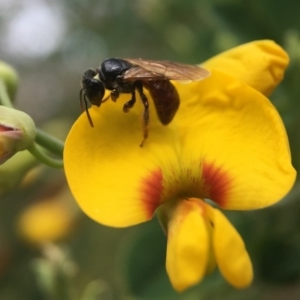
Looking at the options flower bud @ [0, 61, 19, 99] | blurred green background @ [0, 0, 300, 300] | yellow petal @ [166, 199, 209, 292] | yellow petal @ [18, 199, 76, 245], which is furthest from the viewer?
yellow petal @ [18, 199, 76, 245]

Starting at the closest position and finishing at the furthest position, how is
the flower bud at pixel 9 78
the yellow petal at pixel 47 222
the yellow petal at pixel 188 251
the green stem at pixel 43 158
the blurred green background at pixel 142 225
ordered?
the yellow petal at pixel 188 251
the green stem at pixel 43 158
the flower bud at pixel 9 78
the blurred green background at pixel 142 225
the yellow petal at pixel 47 222

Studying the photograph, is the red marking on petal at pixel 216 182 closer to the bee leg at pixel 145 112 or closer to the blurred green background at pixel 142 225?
the bee leg at pixel 145 112

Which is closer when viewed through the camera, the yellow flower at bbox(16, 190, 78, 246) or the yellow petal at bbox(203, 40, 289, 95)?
the yellow petal at bbox(203, 40, 289, 95)

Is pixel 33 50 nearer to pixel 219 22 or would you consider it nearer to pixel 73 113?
pixel 73 113

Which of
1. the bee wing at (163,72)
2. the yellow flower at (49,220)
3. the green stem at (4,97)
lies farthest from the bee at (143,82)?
the yellow flower at (49,220)

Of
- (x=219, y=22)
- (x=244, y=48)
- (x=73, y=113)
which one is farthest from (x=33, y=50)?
(x=244, y=48)

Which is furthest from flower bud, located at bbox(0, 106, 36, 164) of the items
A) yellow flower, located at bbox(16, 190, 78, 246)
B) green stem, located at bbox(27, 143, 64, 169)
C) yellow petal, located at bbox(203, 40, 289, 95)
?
yellow flower, located at bbox(16, 190, 78, 246)

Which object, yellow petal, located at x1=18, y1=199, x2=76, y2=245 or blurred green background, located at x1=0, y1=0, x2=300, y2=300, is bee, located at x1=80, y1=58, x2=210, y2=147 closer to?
blurred green background, located at x1=0, y1=0, x2=300, y2=300
